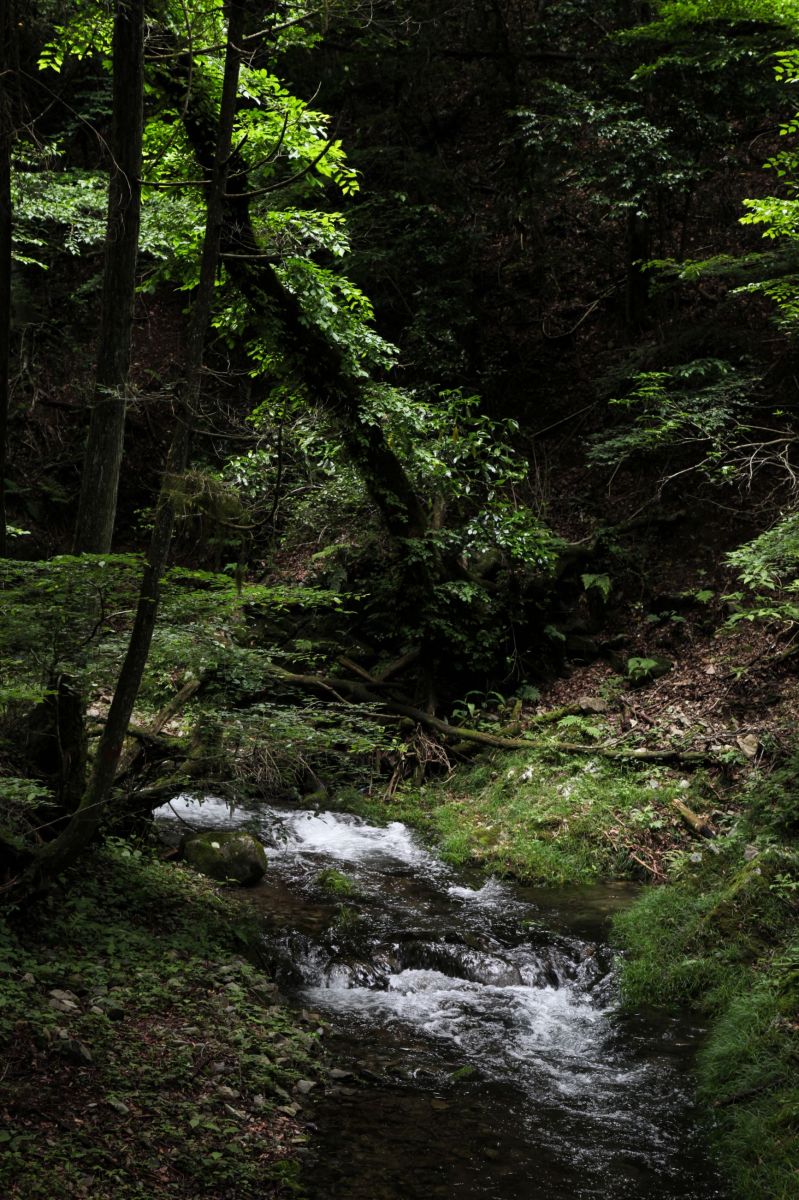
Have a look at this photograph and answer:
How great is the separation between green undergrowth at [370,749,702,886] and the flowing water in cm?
45

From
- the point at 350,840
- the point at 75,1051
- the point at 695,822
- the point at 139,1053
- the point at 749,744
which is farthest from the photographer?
the point at 350,840

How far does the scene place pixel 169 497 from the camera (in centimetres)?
523

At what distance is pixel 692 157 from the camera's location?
1373cm

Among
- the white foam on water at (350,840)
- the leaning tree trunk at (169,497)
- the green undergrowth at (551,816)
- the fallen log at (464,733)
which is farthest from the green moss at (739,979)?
the leaning tree trunk at (169,497)

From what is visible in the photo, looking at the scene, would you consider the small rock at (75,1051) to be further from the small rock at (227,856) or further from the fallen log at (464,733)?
the fallen log at (464,733)

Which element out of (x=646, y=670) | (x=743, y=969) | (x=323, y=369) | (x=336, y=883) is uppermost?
(x=323, y=369)

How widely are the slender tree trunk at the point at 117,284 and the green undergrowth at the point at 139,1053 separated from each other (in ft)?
8.79

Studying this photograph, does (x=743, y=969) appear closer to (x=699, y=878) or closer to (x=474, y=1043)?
(x=699, y=878)

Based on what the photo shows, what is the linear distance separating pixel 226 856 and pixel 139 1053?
11.0 ft

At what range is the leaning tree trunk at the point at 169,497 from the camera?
5.21 meters

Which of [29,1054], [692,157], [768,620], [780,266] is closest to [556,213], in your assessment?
[692,157]

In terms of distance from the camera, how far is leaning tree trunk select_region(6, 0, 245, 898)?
205 inches

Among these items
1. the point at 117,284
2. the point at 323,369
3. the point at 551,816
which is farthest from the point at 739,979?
the point at 323,369

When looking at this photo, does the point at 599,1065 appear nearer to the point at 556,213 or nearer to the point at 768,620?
the point at 768,620
